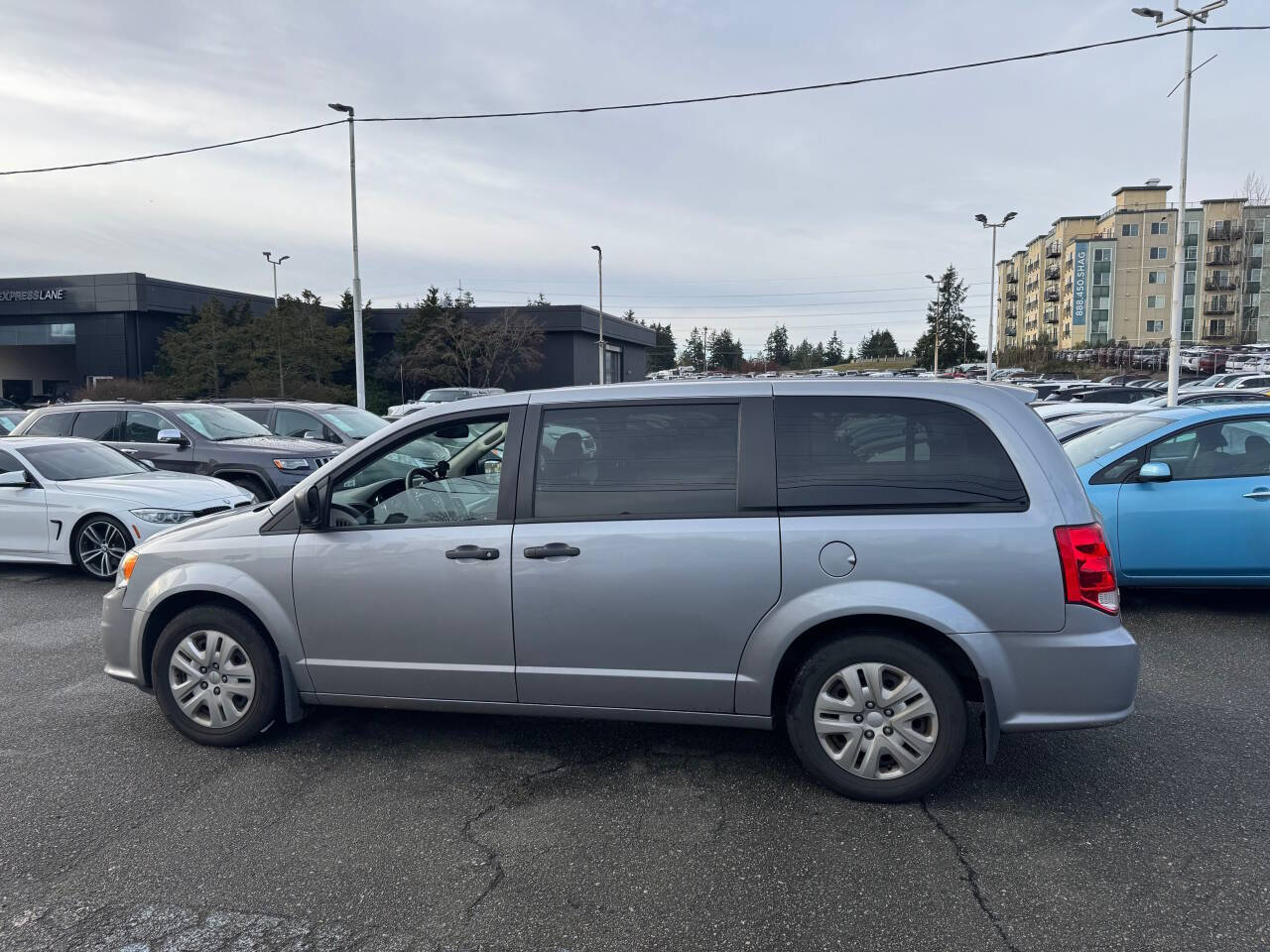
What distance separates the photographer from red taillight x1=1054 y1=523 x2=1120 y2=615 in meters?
3.68

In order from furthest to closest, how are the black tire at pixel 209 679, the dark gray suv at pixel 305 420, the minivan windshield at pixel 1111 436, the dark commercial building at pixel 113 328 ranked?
1. the dark commercial building at pixel 113 328
2. the dark gray suv at pixel 305 420
3. the minivan windshield at pixel 1111 436
4. the black tire at pixel 209 679

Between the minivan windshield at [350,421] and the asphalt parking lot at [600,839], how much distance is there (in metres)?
9.96

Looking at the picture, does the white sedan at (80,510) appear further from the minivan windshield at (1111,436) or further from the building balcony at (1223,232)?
the building balcony at (1223,232)

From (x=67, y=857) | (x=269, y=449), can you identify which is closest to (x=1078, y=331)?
(x=269, y=449)

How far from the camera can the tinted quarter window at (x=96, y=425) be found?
41.0 feet

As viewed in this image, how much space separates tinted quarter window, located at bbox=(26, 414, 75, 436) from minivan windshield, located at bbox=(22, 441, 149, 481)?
309cm

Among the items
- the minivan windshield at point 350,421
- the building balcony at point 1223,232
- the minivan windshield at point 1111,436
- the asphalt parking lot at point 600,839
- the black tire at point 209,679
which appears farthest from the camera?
the building balcony at point 1223,232

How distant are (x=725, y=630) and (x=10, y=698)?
14.0 feet

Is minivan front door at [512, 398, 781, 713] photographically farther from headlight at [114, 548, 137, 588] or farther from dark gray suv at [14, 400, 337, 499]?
dark gray suv at [14, 400, 337, 499]

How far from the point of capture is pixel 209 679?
4.51 meters

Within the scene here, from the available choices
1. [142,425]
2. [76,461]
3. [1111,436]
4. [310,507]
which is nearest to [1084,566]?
[310,507]

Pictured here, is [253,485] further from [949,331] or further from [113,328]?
[949,331]

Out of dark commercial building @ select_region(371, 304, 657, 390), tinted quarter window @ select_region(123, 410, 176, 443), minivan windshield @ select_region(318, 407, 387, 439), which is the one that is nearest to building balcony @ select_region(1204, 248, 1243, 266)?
dark commercial building @ select_region(371, 304, 657, 390)

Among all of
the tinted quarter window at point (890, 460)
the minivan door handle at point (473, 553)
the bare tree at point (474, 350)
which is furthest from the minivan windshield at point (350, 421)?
the bare tree at point (474, 350)
